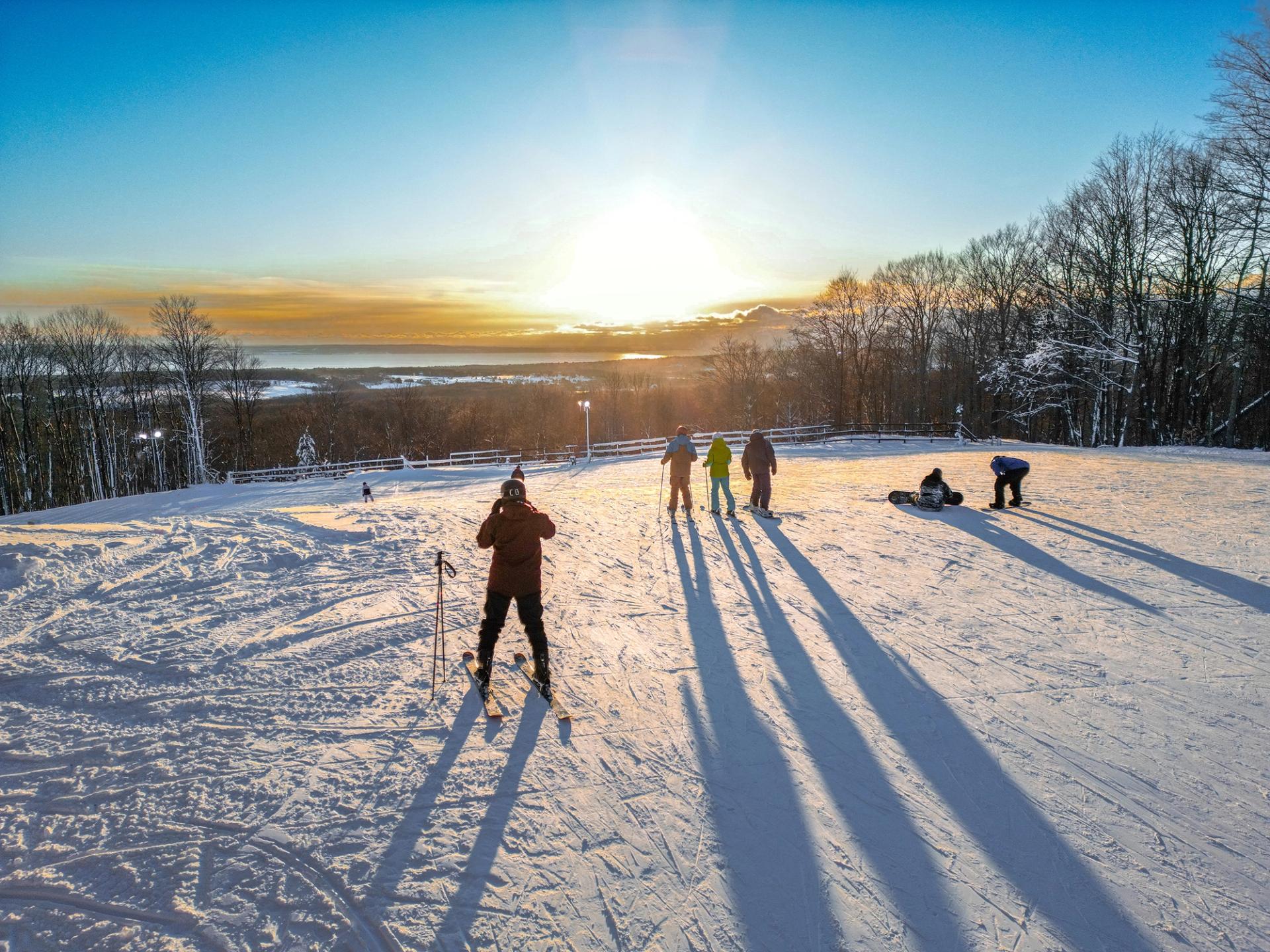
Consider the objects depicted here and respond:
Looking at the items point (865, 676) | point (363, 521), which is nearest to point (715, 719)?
point (865, 676)

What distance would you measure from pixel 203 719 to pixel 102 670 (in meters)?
1.73

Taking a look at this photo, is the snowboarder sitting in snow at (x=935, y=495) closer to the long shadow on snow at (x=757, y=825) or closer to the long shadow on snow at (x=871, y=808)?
the long shadow on snow at (x=871, y=808)

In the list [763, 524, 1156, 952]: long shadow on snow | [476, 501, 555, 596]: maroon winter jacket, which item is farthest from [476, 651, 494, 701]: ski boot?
[763, 524, 1156, 952]: long shadow on snow

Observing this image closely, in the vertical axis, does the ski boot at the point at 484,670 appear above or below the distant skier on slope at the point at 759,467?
below

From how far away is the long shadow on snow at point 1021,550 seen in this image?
7707mm

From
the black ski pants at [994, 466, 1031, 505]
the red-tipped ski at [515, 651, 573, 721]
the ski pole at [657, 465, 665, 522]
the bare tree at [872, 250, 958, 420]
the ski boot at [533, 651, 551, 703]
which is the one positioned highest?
the bare tree at [872, 250, 958, 420]

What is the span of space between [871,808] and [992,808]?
78cm

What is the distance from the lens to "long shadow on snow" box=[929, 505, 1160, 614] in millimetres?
7707

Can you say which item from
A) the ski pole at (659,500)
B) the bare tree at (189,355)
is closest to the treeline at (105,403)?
the bare tree at (189,355)

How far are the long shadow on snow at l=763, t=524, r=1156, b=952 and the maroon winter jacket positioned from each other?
321cm

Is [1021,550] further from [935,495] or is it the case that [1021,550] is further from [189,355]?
[189,355]

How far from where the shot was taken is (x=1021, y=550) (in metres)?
A: 9.66

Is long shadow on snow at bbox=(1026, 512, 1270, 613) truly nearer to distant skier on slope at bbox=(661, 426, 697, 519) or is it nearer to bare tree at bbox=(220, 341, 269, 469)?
distant skier on slope at bbox=(661, 426, 697, 519)

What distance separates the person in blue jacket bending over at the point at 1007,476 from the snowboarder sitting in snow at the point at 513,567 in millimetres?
10940
